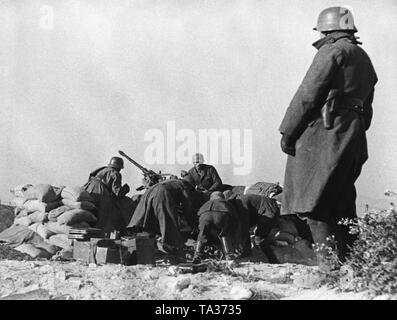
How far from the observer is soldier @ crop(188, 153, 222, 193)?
13.2 m

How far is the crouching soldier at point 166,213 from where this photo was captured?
36.3 feet

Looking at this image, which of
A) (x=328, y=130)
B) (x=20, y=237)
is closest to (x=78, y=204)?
(x=20, y=237)

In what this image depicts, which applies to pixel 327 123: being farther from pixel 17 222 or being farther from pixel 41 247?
pixel 17 222

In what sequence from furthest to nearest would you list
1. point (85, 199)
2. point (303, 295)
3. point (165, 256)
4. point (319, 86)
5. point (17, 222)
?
1. point (17, 222)
2. point (85, 199)
3. point (165, 256)
4. point (319, 86)
5. point (303, 295)

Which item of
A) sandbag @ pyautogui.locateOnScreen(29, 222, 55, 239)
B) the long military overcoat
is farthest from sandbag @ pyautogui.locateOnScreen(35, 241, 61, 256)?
the long military overcoat

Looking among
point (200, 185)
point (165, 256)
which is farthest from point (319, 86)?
point (200, 185)

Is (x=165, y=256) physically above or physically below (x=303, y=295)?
below

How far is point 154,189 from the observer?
37.3 feet

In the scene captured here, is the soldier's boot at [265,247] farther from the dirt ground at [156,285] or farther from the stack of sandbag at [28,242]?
the dirt ground at [156,285]

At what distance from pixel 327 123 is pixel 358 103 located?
34cm

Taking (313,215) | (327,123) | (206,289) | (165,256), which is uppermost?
(327,123)

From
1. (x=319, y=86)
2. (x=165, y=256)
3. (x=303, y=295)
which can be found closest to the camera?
(x=303, y=295)

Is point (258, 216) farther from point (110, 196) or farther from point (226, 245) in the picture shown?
point (110, 196)
